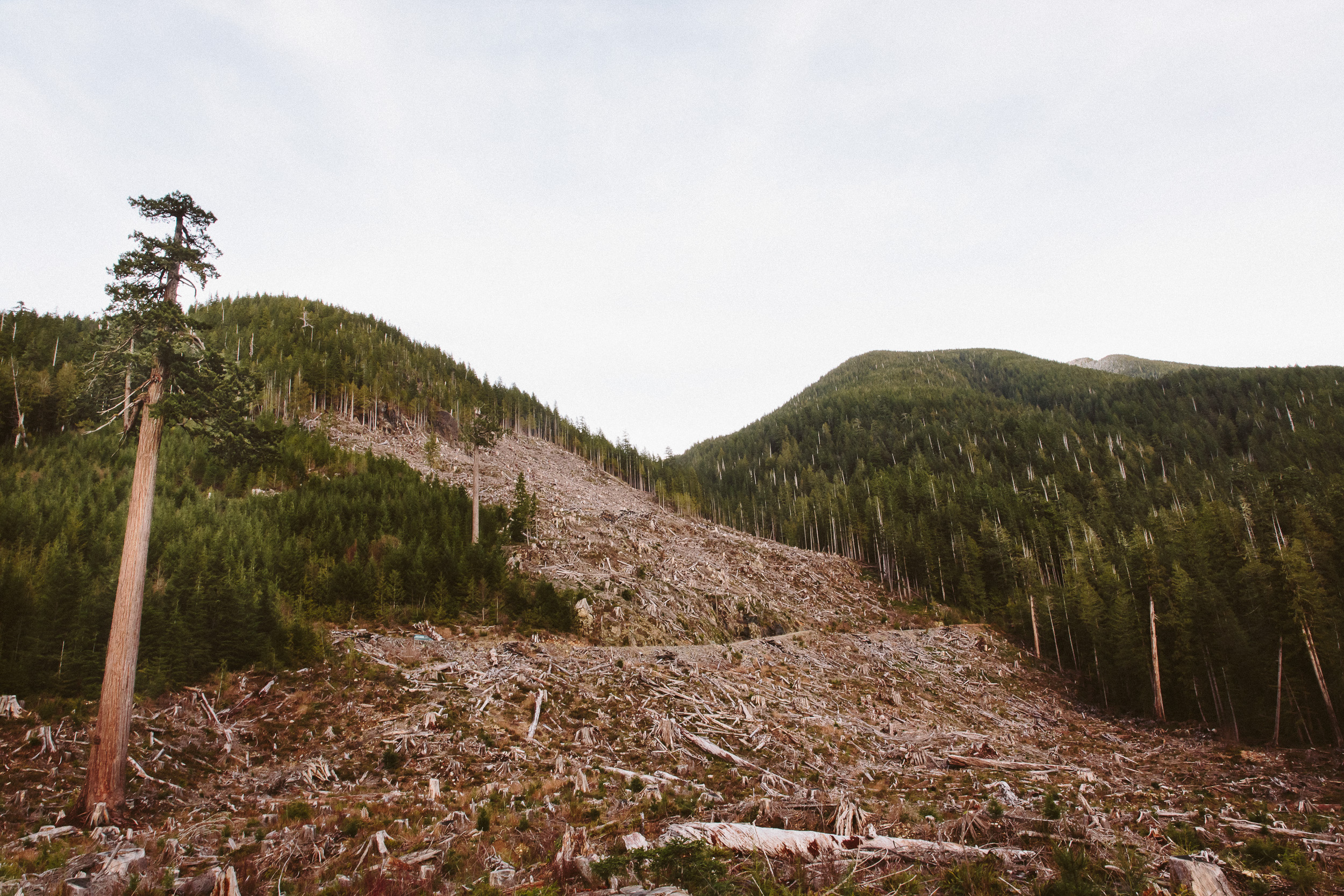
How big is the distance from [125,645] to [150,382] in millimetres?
6388

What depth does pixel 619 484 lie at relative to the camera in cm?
10000

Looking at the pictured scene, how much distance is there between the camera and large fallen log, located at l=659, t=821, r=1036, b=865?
8.50 meters

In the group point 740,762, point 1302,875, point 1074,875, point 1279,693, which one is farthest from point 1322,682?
point 1074,875

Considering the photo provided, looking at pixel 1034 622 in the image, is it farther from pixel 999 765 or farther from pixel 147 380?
pixel 147 380

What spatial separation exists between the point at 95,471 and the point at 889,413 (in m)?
165

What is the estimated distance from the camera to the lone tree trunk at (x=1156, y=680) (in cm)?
3700

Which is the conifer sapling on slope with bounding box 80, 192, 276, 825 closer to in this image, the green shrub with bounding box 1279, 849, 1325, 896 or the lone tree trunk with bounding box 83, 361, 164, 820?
the lone tree trunk with bounding box 83, 361, 164, 820

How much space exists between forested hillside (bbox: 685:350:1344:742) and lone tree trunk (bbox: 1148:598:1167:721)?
2.30 ft

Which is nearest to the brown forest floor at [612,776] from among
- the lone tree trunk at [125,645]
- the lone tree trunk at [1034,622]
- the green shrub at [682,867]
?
the green shrub at [682,867]

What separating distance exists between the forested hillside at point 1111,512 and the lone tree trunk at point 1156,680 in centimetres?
70

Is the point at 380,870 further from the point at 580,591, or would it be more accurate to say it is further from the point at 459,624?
the point at 580,591

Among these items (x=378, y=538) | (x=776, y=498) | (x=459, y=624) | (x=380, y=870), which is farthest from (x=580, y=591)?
(x=776, y=498)

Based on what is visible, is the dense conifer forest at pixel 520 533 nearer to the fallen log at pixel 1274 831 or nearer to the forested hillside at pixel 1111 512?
the forested hillside at pixel 1111 512

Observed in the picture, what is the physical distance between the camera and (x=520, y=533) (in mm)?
44781
